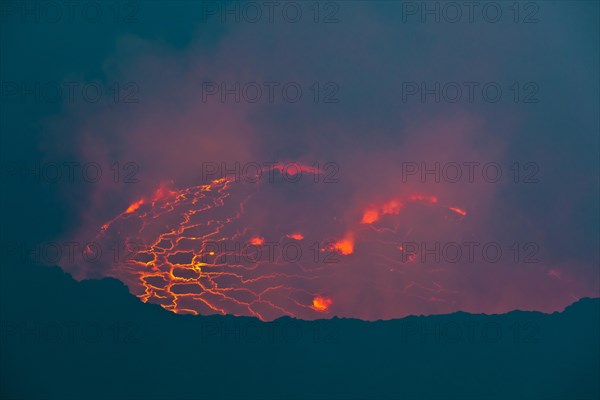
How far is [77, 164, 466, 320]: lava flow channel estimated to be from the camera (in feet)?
12.4

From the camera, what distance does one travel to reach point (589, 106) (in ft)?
12.8

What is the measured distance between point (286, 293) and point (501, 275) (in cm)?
142

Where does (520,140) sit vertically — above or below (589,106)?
below

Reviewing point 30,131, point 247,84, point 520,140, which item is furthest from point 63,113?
point 520,140

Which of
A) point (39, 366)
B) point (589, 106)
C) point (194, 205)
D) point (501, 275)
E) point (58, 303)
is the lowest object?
point (39, 366)

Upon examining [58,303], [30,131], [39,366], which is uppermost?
[30,131]

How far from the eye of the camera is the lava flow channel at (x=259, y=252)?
3.77 m

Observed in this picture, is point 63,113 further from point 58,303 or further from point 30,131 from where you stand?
point 58,303

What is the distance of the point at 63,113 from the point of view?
A: 3.85 m

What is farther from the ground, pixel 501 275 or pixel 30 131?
pixel 30 131

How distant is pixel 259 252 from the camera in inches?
149

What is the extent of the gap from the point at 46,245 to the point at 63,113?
884 mm

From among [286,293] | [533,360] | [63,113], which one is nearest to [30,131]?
[63,113]

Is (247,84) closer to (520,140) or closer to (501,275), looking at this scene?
(520,140)
